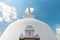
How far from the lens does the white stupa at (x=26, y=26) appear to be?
60.2 metres

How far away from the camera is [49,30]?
62.3 meters

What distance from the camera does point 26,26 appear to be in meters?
60.4

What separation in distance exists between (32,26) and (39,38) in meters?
4.03

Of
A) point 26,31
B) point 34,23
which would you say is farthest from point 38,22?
point 26,31

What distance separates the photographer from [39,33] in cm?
6012

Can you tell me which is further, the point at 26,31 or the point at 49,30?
the point at 49,30

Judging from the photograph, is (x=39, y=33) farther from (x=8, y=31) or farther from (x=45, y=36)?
(x=8, y=31)

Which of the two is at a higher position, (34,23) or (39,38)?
(34,23)

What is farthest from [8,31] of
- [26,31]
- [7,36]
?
[26,31]

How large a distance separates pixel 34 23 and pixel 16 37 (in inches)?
161

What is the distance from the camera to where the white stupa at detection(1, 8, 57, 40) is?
60.2 m

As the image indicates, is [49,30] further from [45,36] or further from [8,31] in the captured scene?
[8,31]

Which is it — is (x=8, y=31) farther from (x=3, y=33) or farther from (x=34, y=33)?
(x=34, y=33)

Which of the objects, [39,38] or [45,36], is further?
[45,36]
